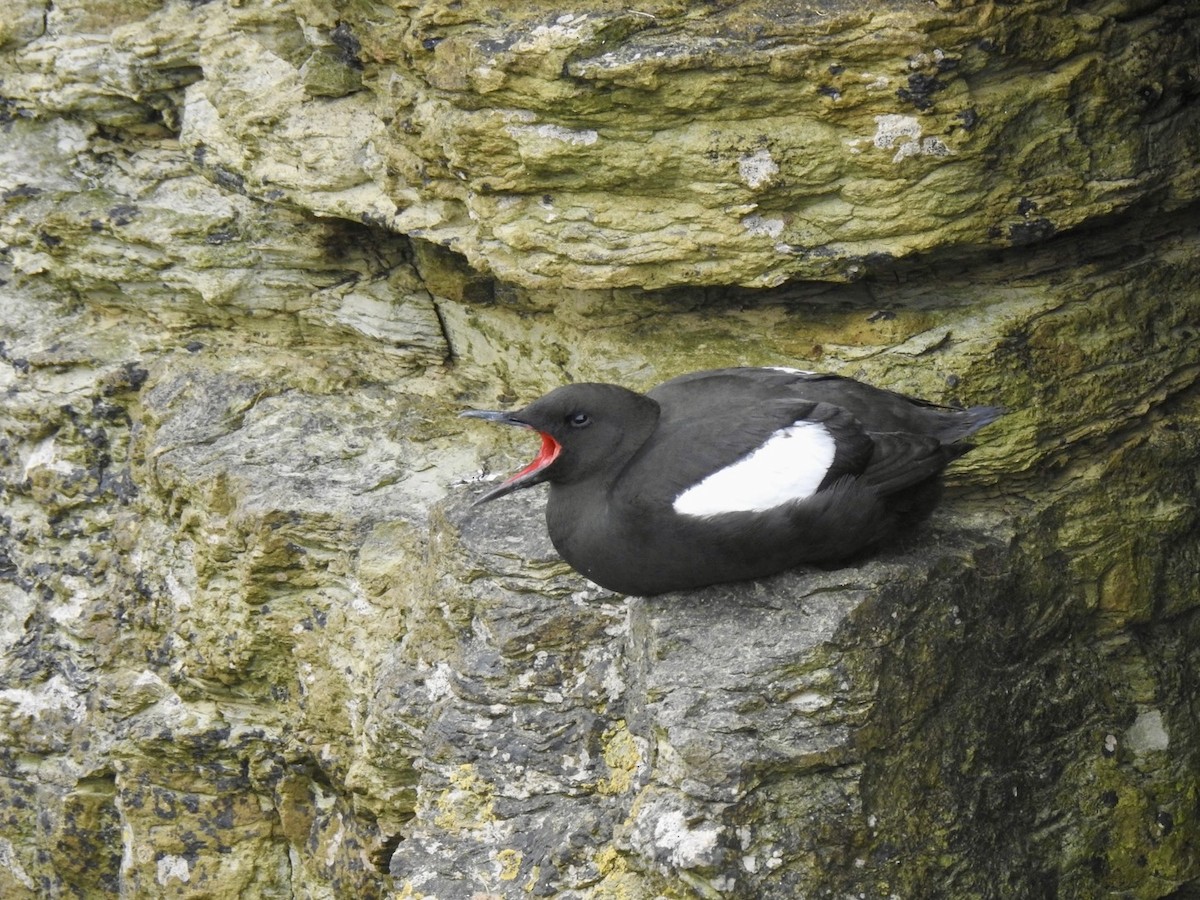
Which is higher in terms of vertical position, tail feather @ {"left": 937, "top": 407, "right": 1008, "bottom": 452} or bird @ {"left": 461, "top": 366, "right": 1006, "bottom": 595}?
tail feather @ {"left": 937, "top": 407, "right": 1008, "bottom": 452}

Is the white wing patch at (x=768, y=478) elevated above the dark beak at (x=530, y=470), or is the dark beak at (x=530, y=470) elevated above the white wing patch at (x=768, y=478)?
the white wing patch at (x=768, y=478)

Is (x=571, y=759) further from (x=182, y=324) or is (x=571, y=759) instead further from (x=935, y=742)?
(x=182, y=324)

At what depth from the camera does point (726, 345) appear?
18.4 feet

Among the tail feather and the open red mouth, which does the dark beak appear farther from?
the tail feather

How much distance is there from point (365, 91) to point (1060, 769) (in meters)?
3.66

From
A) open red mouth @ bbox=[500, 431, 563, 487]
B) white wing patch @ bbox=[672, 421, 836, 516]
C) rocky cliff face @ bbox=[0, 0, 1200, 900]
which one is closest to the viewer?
white wing patch @ bbox=[672, 421, 836, 516]

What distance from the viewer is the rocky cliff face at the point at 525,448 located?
15.5 feet

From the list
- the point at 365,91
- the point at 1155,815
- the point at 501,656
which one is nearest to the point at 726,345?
the point at 501,656

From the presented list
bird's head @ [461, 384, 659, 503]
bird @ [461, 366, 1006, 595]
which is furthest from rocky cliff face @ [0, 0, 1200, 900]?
bird's head @ [461, 384, 659, 503]

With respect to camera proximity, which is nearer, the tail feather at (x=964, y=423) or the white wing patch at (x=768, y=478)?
the white wing patch at (x=768, y=478)

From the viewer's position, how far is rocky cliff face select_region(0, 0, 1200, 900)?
4.73 m

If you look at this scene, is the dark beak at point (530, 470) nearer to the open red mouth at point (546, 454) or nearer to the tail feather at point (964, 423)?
the open red mouth at point (546, 454)

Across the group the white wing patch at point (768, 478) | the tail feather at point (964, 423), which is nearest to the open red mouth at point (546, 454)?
the white wing patch at point (768, 478)

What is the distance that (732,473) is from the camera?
4.60 metres
